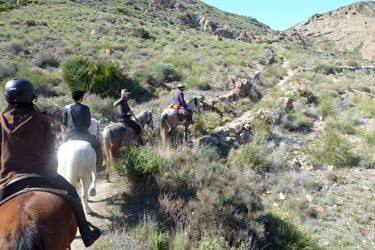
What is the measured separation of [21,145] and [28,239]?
1.26m

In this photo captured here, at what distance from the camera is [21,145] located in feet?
12.6

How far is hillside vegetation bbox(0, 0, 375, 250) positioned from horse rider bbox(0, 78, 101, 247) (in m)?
1.70

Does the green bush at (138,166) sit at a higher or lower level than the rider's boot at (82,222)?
lower

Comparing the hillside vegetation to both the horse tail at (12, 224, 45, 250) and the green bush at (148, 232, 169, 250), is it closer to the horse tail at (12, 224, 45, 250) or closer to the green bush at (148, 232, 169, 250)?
the green bush at (148, 232, 169, 250)

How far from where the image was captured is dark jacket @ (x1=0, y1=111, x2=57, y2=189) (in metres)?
3.80

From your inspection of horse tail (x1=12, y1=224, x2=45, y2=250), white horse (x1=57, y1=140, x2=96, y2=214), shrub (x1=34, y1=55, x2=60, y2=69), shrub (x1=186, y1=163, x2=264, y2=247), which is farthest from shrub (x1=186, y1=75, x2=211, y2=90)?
horse tail (x1=12, y1=224, x2=45, y2=250)

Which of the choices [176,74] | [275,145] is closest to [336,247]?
[275,145]

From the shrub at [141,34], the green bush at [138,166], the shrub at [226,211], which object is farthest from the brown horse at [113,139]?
the shrub at [141,34]

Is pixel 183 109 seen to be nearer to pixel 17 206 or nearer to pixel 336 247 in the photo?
pixel 336 247

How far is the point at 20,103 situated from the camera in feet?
12.8

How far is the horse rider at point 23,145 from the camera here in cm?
378

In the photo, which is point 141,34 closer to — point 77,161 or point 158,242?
point 77,161

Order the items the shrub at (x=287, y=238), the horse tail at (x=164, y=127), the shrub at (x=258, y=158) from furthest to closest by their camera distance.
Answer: the horse tail at (x=164, y=127)
the shrub at (x=258, y=158)
the shrub at (x=287, y=238)

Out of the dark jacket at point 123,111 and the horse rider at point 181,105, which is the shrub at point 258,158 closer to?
the horse rider at point 181,105
